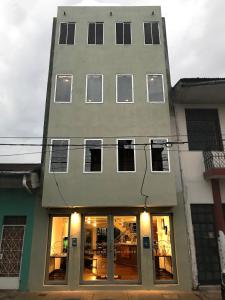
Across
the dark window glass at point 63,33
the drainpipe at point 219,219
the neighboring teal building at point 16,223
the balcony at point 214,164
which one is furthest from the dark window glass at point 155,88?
the neighboring teal building at point 16,223

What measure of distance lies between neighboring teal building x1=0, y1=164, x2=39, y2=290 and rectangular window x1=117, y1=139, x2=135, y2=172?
3863mm

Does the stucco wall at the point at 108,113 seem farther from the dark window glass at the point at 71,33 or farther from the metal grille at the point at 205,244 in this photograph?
the metal grille at the point at 205,244

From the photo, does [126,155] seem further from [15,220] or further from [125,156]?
[15,220]

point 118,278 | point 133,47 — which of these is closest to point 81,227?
point 118,278

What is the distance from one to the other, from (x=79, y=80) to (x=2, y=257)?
9182mm

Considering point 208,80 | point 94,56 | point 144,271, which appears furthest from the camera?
point 94,56

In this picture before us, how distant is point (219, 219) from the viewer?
439 inches

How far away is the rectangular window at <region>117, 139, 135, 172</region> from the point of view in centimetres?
1152

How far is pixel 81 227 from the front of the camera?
11312 mm

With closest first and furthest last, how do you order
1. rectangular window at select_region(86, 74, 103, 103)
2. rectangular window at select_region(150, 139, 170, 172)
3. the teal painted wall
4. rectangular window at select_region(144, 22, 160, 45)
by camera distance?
the teal painted wall
rectangular window at select_region(150, 139, 170, 172)
rectangular window at select_region(86, 74, 103, 103)
rectangular window at select_region(144, 22, 160, 45)

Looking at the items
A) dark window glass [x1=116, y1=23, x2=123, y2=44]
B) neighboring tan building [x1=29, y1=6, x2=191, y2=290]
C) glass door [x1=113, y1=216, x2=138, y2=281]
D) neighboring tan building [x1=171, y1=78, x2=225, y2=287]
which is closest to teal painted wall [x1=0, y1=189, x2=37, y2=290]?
neighboring tan building [x1=29, y1=6, x2=191, y2=290]

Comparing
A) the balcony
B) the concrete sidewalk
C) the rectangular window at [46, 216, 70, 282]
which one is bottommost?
the concrete sidewalk

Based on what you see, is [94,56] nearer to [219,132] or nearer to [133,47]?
[133,47]

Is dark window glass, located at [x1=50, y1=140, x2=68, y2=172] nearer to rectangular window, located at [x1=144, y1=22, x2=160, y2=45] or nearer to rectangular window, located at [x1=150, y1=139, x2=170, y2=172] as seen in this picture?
rectangular window, located at [x1=150, y1=139, x2=170, y2=172]
